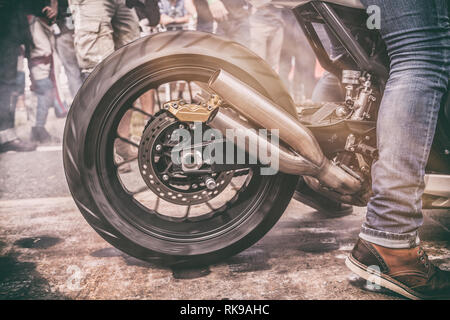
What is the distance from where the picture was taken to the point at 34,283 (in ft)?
4.29

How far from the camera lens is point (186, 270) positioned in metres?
1.39

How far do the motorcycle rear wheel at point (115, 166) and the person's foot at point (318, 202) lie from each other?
41 centimetres

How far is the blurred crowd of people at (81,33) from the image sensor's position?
2508 mm

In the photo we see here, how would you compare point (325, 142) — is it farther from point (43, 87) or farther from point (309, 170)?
point (43, 87)

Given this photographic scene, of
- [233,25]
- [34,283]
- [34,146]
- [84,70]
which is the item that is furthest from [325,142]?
[34,146]

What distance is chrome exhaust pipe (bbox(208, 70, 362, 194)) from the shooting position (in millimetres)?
1210

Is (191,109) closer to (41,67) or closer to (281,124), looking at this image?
(281,124)

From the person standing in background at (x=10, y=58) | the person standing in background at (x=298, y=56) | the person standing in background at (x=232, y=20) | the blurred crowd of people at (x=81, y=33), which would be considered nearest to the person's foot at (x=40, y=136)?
the blurred crowd of people at (x=81, y=33)

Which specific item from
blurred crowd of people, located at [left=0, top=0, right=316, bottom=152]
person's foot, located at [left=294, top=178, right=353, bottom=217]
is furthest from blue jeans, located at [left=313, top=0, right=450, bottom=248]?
blurred crowd of people, located at [left=0, top=0, right=316, bottom=152]

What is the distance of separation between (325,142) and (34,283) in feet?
3.76

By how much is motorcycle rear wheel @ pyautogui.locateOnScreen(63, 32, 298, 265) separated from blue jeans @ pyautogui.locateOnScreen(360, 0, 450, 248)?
329mm

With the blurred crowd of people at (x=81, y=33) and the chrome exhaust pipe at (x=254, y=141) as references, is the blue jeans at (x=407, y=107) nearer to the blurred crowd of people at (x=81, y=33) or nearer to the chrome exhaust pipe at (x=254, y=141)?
the chrome exhaust pipe at (x=254, y=141)

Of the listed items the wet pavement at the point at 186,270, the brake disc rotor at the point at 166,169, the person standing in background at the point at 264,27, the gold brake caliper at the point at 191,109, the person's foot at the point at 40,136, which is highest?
the person standing in background at the point at 264,27

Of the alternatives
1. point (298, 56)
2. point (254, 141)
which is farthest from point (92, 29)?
point (298, 56)
